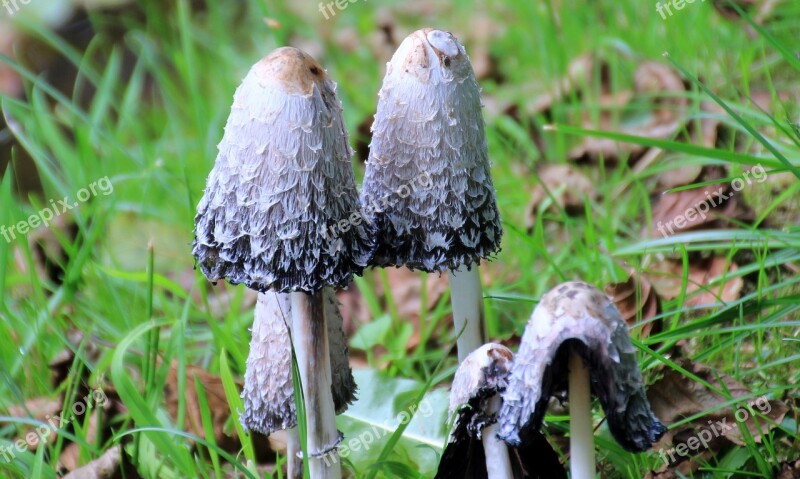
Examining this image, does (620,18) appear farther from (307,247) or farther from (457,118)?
(307,247)

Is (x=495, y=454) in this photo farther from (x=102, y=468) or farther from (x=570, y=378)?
(x=102, y=468)

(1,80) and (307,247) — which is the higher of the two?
(1,80)

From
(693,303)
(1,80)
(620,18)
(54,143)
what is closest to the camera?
(693,303)

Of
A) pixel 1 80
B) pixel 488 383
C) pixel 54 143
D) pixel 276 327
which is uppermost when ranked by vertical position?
pixel 1 80

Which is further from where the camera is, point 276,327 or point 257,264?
point 276,327

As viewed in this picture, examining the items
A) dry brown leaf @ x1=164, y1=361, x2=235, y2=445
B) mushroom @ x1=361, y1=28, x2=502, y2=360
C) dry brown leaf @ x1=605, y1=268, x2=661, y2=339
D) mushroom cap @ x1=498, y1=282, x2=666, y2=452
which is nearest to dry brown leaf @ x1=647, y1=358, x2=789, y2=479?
dry brown leaf @ x1=605, y1=268, x2=661, y2=339


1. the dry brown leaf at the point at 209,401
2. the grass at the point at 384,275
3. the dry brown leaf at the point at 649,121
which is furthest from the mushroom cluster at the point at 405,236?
the dry brown leaf at the point at 649,121

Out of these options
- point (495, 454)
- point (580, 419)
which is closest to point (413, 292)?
point (495, 454)

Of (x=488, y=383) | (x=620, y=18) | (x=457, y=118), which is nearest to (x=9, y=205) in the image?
(x=457, y=118)
